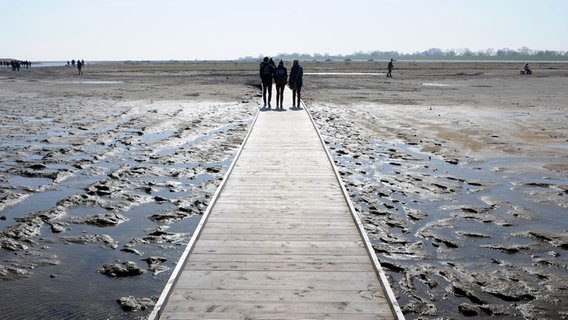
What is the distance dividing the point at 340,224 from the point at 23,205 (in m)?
6.00

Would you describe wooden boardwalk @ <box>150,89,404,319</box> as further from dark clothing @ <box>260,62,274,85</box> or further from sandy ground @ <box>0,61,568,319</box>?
dark clothing @ <box>260,62,274,85</box>

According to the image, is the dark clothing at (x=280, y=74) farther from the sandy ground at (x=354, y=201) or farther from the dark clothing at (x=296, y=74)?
the sandy ground at (x=354, y=201)

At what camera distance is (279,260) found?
17.6ft

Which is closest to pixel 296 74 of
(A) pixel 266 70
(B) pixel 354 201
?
(A) pixel 266 70

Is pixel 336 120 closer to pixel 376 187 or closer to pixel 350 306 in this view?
pixel 376 187

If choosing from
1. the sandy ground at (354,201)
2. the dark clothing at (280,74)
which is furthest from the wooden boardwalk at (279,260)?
the dark clothing at (280,74)

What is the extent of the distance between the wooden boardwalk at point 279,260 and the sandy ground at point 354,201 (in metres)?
0.72

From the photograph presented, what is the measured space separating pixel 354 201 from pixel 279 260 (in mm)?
3915

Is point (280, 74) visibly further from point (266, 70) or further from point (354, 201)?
point (354, 201)

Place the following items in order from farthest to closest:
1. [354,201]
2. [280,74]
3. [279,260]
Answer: [280,74] < [354,201] < [279,260]

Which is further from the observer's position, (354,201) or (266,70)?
(266,70)

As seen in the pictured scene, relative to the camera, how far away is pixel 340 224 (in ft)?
21.6

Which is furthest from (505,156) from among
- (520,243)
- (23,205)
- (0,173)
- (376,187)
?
(0,173)

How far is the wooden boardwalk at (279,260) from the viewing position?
14.2 feet
